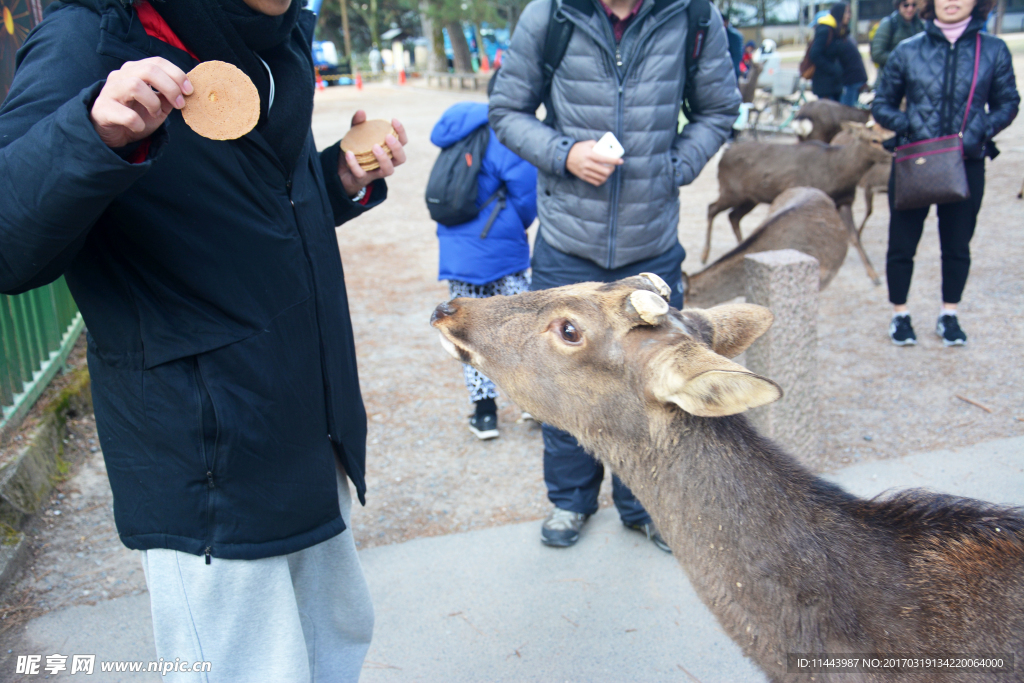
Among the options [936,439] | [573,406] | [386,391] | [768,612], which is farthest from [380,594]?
[936,439]

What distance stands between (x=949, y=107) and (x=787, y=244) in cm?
166

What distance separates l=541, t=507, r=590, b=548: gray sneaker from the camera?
3.79m

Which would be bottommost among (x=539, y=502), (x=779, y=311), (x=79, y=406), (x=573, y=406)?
(x=539, y=502)

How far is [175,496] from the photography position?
1.86 meters

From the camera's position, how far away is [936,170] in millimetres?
5328

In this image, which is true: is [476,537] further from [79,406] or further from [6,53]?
[6,53]

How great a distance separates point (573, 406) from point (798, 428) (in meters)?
2.61

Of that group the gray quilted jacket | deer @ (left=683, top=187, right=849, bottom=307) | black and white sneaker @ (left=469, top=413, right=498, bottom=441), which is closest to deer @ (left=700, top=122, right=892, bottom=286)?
deer @ (left=683, top=187, right=849, bottom=307)

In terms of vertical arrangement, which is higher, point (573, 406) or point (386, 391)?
point (573, 406)

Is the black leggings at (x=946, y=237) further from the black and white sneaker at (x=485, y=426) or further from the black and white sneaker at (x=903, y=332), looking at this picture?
the black and white sneaker at (x=485, y=426)

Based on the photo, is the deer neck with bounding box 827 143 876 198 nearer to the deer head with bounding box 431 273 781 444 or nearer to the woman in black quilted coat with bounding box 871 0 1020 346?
the woman in black quilted coat with bounding box 871 0 1020 346

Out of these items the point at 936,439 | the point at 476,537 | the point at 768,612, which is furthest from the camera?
the point at 936,439

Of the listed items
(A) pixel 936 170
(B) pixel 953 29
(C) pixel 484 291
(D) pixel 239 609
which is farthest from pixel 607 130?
(B) pixel 953 29

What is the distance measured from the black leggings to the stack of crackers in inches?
185
